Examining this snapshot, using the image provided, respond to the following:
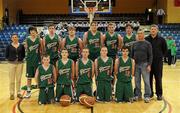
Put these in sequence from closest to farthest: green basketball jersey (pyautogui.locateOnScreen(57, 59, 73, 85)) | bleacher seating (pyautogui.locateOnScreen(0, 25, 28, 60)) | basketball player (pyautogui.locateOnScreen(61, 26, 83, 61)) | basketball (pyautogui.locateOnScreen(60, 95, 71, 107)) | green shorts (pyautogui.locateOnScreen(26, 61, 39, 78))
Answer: basketball (pyautogui.locateOnScreen(60, 95, 71, 107)) → green basketball jersey (pyautogui.locateOnScreen(57, 59, 73, 85)) → basketball player (pyautogui.locateOnScreen(61, 26, 83, 61)) → green shorts (pyautogui.locateOnScreen(26, 61, 39, 78)) → bleacher seating (pyautogui.locateOnScreen(0, 25, 28, 60))

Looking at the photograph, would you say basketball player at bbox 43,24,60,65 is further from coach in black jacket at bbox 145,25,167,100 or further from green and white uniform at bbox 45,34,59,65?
coach in black jacket at bbox 145,25,167,100

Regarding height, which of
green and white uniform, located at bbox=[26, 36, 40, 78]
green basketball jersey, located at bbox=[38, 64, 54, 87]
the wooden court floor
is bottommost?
the wooden court floor

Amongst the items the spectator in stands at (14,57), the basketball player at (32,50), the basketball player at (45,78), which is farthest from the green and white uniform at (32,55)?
the basketball player at (45,78)

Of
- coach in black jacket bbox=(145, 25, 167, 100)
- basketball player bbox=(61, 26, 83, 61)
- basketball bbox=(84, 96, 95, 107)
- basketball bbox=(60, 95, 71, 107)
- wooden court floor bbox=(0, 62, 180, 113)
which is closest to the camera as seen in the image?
wooden court floor bbox=(0, 62, 180, 113)

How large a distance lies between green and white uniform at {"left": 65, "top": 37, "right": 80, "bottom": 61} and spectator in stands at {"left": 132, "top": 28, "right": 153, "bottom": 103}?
1226 mm

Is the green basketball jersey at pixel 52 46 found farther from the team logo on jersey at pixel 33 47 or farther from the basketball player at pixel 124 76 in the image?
the basketball player at pixel 124 76

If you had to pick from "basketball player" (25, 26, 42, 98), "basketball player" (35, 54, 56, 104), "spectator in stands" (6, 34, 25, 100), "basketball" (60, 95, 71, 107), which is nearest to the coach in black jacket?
"basketball" (60, 95, 71, 107)

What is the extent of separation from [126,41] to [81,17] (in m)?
16.8

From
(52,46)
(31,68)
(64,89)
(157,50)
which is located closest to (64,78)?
(64,89)

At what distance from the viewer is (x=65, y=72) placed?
7.59 metres

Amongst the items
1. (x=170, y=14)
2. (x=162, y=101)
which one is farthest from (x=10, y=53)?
(x=170, y=14)

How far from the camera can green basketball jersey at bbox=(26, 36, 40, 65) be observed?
810cm

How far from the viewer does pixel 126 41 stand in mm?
8281

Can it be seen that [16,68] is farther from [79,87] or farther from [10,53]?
[79,87]
